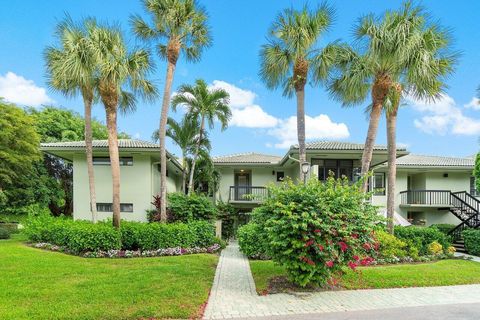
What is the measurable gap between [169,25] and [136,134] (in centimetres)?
2444

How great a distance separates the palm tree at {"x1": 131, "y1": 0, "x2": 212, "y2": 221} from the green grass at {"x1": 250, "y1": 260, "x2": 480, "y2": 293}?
6.46 m

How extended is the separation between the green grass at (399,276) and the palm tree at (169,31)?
6464mm

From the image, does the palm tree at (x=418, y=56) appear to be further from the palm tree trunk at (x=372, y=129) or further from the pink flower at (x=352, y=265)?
the pink flower at (x=352, y=265)

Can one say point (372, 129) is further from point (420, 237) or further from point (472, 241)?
point (472, 241)

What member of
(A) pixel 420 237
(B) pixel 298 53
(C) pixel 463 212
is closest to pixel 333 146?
(B) pixel 298 53

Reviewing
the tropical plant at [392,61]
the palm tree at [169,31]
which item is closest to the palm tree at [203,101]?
the palm tree at [169,31]

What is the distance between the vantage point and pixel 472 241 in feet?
46.9

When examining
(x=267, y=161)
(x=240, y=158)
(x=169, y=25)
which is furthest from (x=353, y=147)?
(x=169, y=25)

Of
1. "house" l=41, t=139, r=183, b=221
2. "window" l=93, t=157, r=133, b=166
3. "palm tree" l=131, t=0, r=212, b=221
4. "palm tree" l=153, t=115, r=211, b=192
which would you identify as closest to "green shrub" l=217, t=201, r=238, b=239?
"palm tree" l=153, t=115, r=211, b=192

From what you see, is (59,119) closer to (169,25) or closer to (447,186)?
(169,25)

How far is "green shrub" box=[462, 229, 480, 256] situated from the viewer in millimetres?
14081

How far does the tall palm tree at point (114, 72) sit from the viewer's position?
12477 mm

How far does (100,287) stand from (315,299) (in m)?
4.96

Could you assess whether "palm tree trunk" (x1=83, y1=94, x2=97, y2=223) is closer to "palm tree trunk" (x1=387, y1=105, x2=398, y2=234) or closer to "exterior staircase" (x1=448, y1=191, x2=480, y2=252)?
"palm tree trunk" (x1=387, y1=105, x2=398, y2=234)
